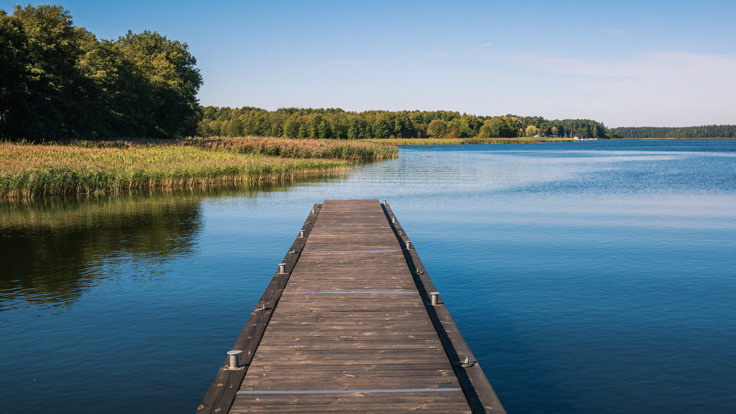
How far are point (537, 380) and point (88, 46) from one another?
2547 inches

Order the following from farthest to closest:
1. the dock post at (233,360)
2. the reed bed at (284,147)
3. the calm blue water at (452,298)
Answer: the reed bed at (284,147) → the calm blue water at (452,298) → the dock post at (233,360)

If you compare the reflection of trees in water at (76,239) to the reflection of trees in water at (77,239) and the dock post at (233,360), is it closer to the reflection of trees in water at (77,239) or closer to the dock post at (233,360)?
the reflection of trees in water at (77,239)

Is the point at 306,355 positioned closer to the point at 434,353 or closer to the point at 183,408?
the point at 434,353

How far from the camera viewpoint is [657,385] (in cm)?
742

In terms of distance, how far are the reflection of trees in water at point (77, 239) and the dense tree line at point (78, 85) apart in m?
23.6

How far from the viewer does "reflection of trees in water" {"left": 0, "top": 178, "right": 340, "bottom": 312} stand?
12.3 metres

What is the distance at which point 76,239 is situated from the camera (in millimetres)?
17312

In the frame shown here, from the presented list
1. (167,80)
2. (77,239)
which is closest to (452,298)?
(77,239)

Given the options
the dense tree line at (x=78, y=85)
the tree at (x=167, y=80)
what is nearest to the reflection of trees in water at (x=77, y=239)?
the dense tree line at (x=78, y=85)

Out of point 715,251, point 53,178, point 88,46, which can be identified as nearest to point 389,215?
point 715,251

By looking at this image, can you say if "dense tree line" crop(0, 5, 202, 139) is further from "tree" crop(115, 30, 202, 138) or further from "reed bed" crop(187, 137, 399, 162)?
"reed bed" crop(187, 137, 399, 162)

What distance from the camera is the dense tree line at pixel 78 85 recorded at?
1692 inches

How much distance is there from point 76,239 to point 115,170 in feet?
43.1

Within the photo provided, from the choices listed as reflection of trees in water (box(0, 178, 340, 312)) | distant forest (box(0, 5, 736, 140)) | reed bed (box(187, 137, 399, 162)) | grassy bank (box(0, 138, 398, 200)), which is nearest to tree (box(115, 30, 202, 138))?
distant forest (box(0, 5, 736, 140))
